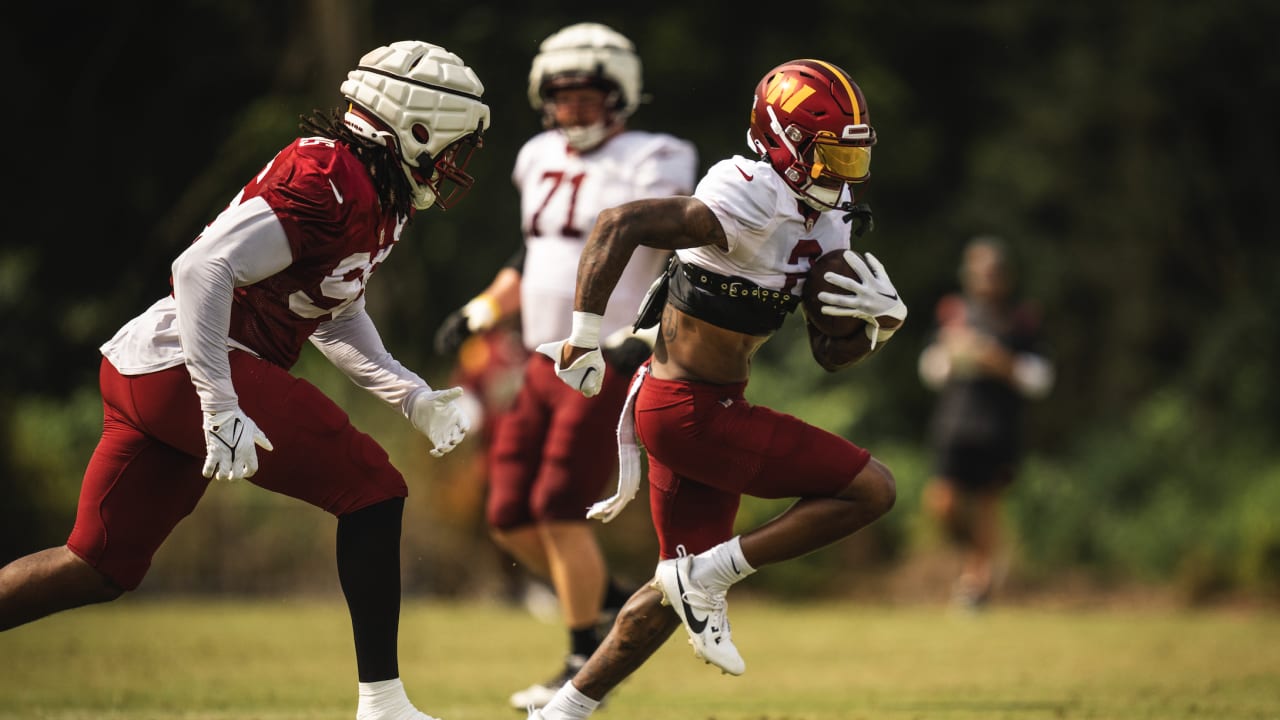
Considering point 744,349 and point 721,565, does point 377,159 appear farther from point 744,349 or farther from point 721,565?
point 721,565

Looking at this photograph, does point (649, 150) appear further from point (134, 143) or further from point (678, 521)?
point (134, 143)

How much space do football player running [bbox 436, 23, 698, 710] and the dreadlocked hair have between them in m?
1.71

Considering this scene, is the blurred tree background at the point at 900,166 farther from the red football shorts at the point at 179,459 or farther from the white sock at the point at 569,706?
the red football shorts at the point at 179,459

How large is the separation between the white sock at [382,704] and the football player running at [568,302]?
173 centimetres

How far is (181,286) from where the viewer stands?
13.6 ft

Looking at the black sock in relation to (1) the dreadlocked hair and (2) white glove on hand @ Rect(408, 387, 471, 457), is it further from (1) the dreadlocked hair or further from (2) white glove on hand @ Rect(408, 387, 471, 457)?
(1) the dreadlocked hair

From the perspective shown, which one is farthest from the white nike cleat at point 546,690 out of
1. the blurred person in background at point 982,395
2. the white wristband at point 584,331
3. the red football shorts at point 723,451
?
the blurred person in background at point 982,395

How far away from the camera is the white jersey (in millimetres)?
6262

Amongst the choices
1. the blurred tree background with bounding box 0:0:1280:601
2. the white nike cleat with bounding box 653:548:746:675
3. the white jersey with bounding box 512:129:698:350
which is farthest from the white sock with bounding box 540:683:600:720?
the blurred tree background with bounding box 0:0:1280:601

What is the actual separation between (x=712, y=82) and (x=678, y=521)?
12.8 metres

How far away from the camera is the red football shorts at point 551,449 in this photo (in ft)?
20.3

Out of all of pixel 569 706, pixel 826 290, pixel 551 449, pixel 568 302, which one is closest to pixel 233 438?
pixel 569 706

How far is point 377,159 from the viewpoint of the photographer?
4477mm

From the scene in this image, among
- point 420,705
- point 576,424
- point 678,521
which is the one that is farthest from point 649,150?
point 420,705
